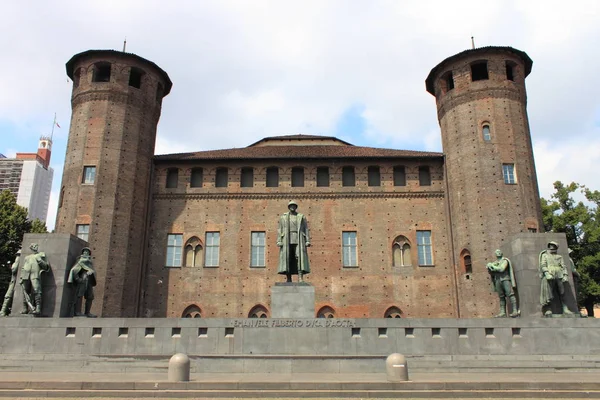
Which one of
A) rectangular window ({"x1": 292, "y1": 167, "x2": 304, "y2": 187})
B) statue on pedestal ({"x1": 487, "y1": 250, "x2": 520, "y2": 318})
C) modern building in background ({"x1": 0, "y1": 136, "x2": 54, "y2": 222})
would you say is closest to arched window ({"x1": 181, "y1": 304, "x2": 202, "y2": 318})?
rectangular window ({"x1": 292, "y1": 167, "x2": 304, "y2": 187})

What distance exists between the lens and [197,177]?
108 feet

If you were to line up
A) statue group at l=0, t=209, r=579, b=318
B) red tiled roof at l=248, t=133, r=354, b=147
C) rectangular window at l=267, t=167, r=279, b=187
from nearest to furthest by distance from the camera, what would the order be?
statue group at l=0, t=209, r=579, b=318 → rectangular window at l=267, t=167, r=279, b=187 → red tiled roof at l=248, t=133, r=354, b=147

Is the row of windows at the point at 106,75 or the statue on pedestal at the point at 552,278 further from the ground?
the row of windows at the point at 106,75

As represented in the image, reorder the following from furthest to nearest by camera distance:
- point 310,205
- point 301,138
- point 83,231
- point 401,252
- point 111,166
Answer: point 301,138, point 310,205, point 401,252, point 111,166, point 83,231

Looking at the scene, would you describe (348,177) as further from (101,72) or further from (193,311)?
(101,72)

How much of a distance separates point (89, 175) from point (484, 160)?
77.9 feet

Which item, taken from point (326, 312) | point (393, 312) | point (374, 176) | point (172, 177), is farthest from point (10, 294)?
point (374, 176)

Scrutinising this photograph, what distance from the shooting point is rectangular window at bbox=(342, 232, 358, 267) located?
30641 millimetres

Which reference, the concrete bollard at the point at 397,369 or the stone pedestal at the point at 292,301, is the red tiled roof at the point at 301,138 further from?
the concrete bollard at the point at 397,369

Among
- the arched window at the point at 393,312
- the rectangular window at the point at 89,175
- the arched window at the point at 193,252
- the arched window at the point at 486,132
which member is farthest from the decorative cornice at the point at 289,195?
the arched window at the point at 393,312

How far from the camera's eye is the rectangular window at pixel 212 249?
31.0 meters

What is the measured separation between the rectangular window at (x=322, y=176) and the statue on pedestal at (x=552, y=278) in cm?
1617

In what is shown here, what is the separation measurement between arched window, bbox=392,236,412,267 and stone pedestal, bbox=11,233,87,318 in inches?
722

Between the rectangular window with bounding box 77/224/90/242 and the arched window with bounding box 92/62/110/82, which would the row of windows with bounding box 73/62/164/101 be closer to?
the arched window with bounding box 92/62/110/82
